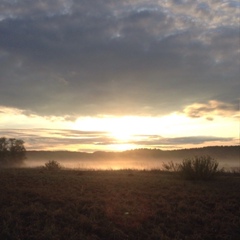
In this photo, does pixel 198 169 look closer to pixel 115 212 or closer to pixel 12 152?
pixel 115 212

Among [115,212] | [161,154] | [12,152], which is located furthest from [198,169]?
[161,154]

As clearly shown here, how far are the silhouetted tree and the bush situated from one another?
122 ft

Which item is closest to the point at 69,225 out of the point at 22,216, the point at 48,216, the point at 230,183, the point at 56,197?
the point at 48,216

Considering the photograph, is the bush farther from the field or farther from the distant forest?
the distant forest

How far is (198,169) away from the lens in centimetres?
1961

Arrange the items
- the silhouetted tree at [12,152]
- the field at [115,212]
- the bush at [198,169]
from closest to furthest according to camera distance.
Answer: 1. the field at [115,212]
2. the bush at [198,169]
3. the silhouetted tree at [12,152]

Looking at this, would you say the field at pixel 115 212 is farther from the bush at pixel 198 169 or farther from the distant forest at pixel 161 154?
the distant forest at pixel 161 154

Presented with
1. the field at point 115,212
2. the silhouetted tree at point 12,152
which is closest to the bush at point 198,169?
the field at point 115,212

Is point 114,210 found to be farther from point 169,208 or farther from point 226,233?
point 226,233

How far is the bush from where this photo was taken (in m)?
19.3

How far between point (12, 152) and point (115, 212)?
151ft

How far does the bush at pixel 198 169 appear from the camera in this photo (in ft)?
63.4

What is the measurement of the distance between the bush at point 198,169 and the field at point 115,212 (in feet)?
13.6

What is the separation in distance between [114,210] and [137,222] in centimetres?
123
